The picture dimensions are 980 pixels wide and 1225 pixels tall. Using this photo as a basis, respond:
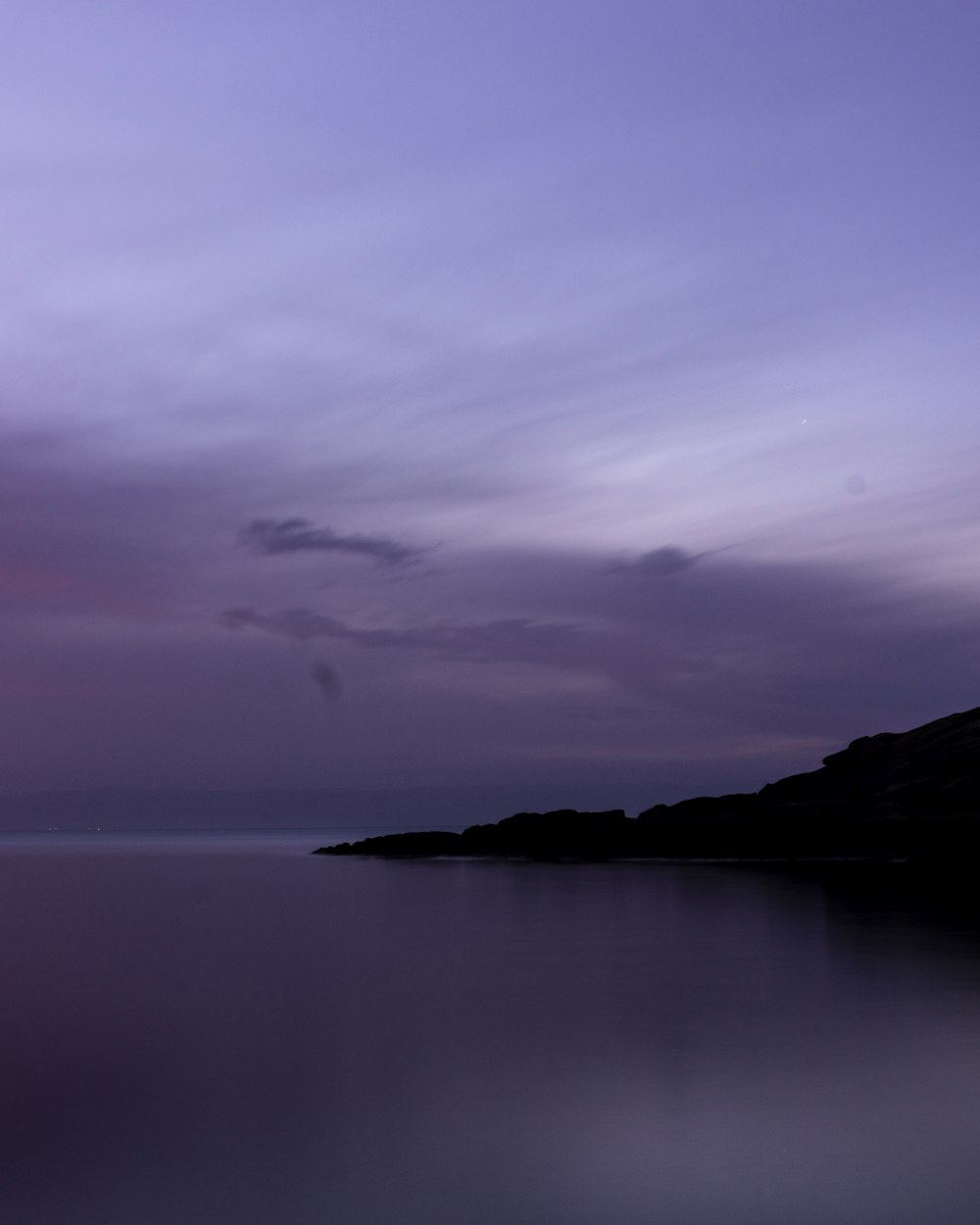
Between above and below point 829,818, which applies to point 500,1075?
below

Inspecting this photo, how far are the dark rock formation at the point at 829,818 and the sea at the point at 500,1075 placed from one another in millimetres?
34412

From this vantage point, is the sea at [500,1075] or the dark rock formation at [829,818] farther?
the dark rock formation at [829,818]

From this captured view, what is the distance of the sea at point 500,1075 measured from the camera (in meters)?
13.3

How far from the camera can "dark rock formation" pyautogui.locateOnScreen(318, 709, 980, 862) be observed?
77250mm

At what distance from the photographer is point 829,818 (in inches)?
3366

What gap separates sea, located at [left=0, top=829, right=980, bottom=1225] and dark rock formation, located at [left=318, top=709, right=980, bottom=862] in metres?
34.4

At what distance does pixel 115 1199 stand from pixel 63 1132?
3098 millimetres

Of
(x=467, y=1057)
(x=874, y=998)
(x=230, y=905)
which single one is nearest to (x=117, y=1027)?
(x=467, y=1057)

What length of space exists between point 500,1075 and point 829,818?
70.0m

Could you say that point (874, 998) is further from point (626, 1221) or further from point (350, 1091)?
point (626, 1221)

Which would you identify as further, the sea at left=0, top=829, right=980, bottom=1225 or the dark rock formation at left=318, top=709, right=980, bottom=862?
the dark rock formation at left=318, top=709, right=980, bottom=862

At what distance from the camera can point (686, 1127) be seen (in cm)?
1599

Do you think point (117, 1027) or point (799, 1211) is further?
point (117, 1027)

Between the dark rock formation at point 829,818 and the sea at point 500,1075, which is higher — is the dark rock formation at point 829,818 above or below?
above
